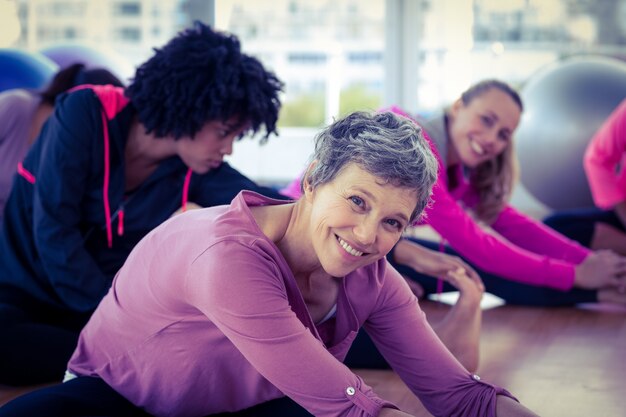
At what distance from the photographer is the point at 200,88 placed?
2.33m

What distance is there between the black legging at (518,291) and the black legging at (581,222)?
1.45 feet

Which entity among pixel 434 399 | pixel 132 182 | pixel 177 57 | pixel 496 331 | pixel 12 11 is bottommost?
pixel 496 331

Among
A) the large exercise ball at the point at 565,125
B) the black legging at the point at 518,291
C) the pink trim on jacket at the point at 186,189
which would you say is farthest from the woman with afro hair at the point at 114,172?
the large exercise ball at the point at 565,125

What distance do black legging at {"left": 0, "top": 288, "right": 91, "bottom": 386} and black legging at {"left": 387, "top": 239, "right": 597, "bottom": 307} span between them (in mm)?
1239

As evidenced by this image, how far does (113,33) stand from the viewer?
6.11 m

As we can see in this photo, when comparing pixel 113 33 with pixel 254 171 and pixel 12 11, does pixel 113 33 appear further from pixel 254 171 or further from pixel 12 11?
pixel 254 171

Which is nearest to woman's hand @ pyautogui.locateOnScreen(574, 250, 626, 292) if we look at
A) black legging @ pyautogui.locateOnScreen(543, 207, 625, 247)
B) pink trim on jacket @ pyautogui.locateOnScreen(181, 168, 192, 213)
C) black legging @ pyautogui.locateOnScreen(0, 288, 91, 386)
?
black legging @ pyautogui.locateOnScreen(543, 207, 625, 247)

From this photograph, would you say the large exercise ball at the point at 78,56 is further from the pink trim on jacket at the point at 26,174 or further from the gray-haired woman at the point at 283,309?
the gray-haired woman at the point at 283,309

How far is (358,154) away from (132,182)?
4.00 feet

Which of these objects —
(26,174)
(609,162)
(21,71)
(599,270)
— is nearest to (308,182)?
(26,174)

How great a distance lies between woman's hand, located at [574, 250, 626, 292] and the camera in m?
2.92

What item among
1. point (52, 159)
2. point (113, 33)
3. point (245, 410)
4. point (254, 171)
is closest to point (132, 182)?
point (52, 159)

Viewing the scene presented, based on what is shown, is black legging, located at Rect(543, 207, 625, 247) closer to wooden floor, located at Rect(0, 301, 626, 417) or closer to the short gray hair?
wooden floor, located at Rect(0, 301, 626, 417)

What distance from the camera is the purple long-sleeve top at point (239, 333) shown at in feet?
4.42
